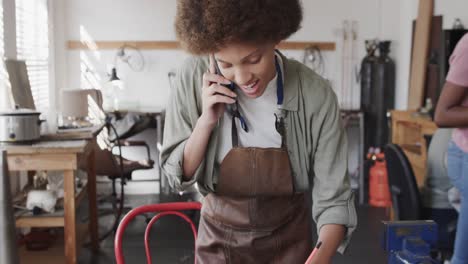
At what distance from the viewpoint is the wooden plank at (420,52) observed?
4.84 meters

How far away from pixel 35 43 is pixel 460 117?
4.06m

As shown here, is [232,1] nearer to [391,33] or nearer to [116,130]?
[116,130]

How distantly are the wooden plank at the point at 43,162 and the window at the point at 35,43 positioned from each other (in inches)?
66.2

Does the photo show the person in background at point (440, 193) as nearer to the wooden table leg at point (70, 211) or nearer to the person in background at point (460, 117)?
the person in background at point (460, 117)

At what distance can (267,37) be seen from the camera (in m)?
1.22

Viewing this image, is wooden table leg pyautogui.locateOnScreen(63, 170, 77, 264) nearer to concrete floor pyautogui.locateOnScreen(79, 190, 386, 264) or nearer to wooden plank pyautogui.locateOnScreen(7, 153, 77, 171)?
wooden plank pyautogui.locateOnScreen(7, 153, 77, 171)

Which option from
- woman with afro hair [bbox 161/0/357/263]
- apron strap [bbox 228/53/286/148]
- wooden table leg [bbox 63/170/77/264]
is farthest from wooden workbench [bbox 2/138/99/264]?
apron strap [bbox 228/53/286/148]

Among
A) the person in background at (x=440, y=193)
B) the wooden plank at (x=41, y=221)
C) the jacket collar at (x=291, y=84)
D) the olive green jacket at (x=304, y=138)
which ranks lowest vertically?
the wooden plank at (x=41, y=221)

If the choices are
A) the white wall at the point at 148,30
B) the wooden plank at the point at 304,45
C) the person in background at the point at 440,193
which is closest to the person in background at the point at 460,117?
the person in background at the point at 440,193

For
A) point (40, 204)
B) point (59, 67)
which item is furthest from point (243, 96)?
point (59, 67)

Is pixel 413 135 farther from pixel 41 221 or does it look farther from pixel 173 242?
pixel 41 221

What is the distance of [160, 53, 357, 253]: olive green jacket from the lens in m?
1.35

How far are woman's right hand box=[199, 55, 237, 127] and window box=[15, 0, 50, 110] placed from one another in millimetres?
3621

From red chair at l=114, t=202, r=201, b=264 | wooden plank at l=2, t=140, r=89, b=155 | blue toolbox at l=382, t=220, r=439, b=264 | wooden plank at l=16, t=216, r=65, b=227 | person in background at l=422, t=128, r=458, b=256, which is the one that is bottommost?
wooden plank at l=16, t=216, r=65, b=227
